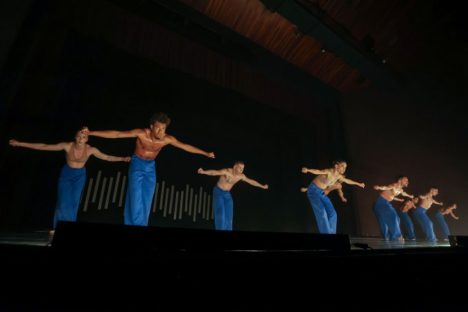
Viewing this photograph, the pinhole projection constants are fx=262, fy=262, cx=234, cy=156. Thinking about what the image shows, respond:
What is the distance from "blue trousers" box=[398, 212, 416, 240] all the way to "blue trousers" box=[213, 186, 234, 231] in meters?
Result: 5.11

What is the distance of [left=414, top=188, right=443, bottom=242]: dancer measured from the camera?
22.4 feet

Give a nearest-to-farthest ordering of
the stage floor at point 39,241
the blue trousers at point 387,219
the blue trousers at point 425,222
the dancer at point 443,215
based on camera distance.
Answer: the stage floor at point 39,241, the blue trousers at point 387,219, the blue trousers at point 425,222, the dancer at point 443,215

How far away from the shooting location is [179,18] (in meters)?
5.93

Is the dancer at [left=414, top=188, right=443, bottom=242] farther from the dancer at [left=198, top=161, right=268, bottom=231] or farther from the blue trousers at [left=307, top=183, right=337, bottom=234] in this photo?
the dancer at [left=198, top=161, right=268, bottom=231]

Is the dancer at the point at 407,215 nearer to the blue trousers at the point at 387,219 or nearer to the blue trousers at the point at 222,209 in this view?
the blue trousers at the point at 387,219

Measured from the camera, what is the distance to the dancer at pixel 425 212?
22.4 feet

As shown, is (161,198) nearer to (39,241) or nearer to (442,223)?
(39,241)

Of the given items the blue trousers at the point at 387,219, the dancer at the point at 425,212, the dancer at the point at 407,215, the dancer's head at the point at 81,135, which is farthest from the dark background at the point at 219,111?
the dancer's head at the point at 81,135

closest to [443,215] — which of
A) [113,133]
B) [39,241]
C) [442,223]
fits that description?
[442,223]

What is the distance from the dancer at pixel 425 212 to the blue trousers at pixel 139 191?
7.03 meters

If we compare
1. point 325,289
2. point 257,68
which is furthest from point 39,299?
point 257,68

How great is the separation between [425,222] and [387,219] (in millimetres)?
1810

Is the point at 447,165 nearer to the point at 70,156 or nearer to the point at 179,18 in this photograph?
the point at 179,18

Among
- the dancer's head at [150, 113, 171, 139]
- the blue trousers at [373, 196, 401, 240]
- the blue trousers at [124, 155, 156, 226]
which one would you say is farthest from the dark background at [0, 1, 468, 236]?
the dancer's head at [150, 113, 171, 139]
